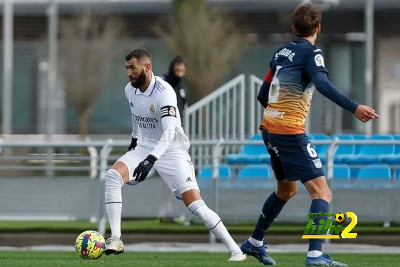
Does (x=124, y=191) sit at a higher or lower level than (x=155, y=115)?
lower

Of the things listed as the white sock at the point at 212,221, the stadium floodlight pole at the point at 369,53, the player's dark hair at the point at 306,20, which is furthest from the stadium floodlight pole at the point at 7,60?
the player's dark hair at the point at 306,20

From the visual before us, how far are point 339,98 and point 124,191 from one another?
819 centimetres

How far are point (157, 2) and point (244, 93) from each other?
5546 millimetres

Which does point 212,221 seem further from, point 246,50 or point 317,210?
point 246,50

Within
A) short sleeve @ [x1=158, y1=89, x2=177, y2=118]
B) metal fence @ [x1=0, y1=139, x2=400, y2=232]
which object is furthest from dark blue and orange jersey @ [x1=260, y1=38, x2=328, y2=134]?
metal fence @ [x1=0, y1=139, x2=400, y2=232]

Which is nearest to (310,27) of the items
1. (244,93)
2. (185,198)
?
(185,198)

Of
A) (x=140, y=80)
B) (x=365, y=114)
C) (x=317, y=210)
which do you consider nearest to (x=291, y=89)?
(x=365, y=114)

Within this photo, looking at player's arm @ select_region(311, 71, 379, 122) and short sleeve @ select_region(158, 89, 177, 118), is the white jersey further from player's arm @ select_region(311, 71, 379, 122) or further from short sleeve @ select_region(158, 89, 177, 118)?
player's arm @ select_region(311, 71, 379, 122)

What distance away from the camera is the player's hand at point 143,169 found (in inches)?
450

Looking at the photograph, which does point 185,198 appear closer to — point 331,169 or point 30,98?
point 331,169

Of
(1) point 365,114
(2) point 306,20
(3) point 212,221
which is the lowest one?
(3) point 212,221

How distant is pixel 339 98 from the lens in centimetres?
1045

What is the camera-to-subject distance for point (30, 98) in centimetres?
2666

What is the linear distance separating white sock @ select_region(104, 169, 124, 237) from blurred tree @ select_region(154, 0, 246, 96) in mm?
13703
